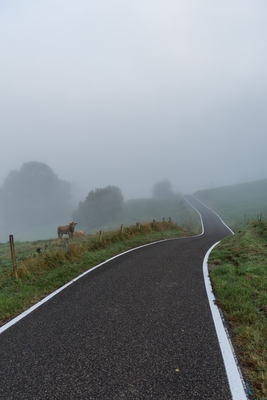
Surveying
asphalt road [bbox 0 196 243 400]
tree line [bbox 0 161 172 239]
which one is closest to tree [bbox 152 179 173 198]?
tree line [bbox 0 161 172 239]

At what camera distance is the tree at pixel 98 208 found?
214 ft

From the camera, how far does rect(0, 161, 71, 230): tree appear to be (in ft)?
283

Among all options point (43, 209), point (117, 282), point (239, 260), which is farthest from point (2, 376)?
point (43, 209)

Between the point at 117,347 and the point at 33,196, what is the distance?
331ft

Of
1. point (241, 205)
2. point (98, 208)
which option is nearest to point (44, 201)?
point (98, 208)

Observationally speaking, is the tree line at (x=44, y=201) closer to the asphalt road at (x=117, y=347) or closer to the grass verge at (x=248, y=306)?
the grass verge at (x=248, y=306)

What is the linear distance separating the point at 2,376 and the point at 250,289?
5.71 meters

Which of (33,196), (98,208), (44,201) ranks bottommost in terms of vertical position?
(98,208)

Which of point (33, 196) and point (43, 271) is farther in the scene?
point (33, 196)

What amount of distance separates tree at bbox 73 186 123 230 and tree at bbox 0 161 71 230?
1938 centimetres

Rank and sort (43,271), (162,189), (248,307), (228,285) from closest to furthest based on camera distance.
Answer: (248,307) < (228,285) < (43,271) < (162,189)

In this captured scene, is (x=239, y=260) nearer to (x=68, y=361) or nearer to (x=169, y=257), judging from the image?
(x=169, y=257)

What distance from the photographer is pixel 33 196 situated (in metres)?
95.2

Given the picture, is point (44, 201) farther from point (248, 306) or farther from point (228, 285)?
point (248, 306)
